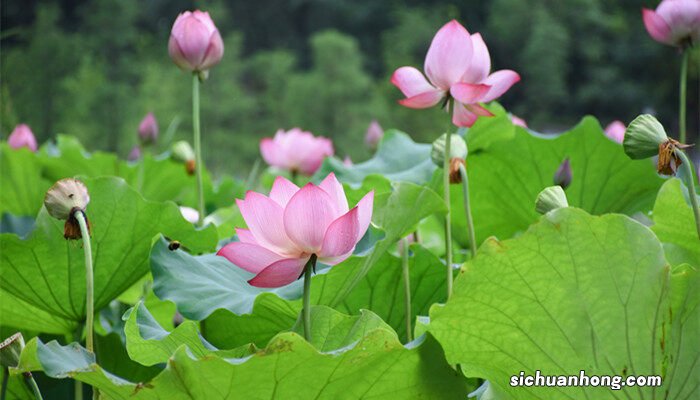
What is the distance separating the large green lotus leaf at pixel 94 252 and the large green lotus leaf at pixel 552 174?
0.29 meters

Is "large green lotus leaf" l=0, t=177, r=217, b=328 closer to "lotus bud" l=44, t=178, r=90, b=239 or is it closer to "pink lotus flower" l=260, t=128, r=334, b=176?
"lotus bud" l=44, t=178, r=90, b=239

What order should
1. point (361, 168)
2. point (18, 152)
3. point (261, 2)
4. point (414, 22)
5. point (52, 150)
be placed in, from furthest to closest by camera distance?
point (261, 2), point (414, 22), point (52, 150), point (18, 152), point (361, 168)

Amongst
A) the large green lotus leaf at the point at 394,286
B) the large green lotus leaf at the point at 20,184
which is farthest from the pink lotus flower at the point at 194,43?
the large green lotus leaf at the point at 20,184

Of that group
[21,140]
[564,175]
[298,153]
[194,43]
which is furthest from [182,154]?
[564,175]

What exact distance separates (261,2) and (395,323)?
58.2 ft

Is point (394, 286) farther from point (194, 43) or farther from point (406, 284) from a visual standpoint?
point (194, 43)

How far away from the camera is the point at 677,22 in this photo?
2.33 feet

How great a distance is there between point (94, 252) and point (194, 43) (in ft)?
0.60

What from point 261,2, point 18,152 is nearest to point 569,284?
point 18,152

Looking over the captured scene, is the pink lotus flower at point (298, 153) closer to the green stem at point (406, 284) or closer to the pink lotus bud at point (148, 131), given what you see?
the pink lotus bud at point (148, 131)

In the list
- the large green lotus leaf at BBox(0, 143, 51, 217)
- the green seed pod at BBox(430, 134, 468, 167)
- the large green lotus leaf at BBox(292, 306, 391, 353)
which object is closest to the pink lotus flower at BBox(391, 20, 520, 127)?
the green seed pod at BBox(430, 134, 468, 167)

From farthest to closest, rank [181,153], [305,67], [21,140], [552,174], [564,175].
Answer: [305,67] → [21,140] → [181,153] → [552,174] → [564,175]

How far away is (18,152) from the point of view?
1128mm

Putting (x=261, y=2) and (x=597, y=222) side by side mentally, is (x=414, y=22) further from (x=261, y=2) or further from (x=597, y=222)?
(x=597, y=222)
